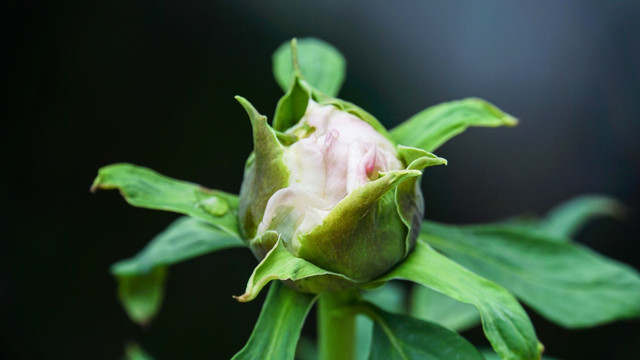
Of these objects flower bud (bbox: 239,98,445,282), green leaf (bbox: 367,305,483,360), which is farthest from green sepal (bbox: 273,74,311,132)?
green leaf (bbox: 367,305,483,360)

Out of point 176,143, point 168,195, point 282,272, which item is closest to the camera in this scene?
point 282,272

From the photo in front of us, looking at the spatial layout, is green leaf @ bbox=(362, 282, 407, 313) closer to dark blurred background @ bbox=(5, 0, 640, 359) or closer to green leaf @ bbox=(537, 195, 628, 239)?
green leaf @ bbox=(537, 195, 628, 239)

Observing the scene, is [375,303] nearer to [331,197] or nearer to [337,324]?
[337,324]

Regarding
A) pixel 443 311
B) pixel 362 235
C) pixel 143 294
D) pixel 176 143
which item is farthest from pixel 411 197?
pixel 176 143

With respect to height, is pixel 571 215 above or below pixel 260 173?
below

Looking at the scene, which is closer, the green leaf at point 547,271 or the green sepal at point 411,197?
the green sepal at point 411,197

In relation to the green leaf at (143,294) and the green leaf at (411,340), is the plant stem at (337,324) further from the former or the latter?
the green leaf at (143,294)

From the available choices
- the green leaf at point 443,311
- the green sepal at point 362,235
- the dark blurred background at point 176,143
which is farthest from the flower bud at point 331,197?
the dark blurred background at point 176,143
